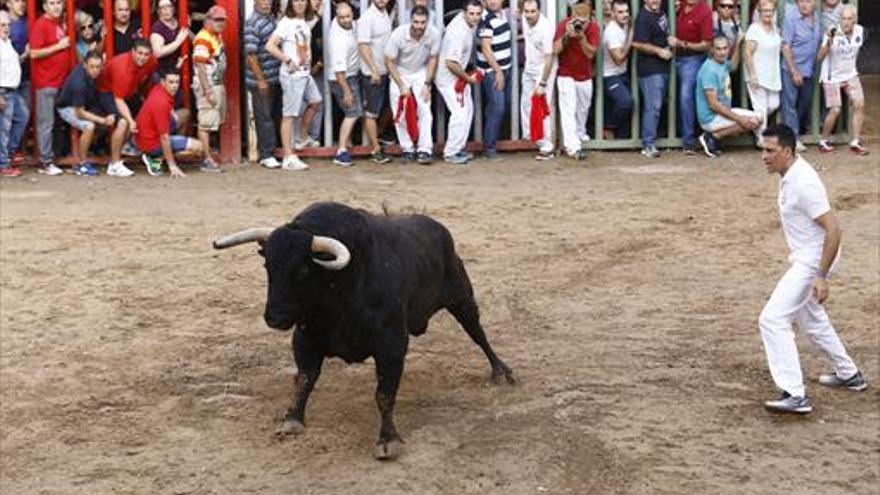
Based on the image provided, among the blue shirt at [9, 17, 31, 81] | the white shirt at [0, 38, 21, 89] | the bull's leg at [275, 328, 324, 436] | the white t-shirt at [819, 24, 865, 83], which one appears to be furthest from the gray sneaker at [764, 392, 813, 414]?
the blue shirt at [9, 17, 31, 81]

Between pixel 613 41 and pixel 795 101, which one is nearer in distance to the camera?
pixel 613 41

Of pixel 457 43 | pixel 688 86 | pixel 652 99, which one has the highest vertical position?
pixel 457 43

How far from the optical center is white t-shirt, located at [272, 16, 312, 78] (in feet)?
51.7

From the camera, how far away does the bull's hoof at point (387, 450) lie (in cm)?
824

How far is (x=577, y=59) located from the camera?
16578 millimetres

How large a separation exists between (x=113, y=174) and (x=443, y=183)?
3257 millimetres

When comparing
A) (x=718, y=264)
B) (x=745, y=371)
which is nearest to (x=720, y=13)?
(x=718, y=264)

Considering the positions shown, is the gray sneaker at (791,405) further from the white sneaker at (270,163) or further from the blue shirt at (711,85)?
the white sneaker at (270,163)

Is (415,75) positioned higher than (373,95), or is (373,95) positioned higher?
(415,75)

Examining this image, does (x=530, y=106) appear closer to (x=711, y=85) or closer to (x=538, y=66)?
(x=538, y=66)

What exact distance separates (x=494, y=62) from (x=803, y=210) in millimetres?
7659

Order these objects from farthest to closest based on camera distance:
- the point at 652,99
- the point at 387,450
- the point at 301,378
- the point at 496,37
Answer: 1. the point at 652,99
2. the point at 496,37
3. the point at 301,378
4. the point at 387,450

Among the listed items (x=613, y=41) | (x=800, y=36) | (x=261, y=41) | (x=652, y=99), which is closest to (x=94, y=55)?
(x=261, y=41)

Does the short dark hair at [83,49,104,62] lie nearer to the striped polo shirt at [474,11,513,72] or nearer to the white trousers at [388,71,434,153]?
the white trousers at [388,71,434,153]
